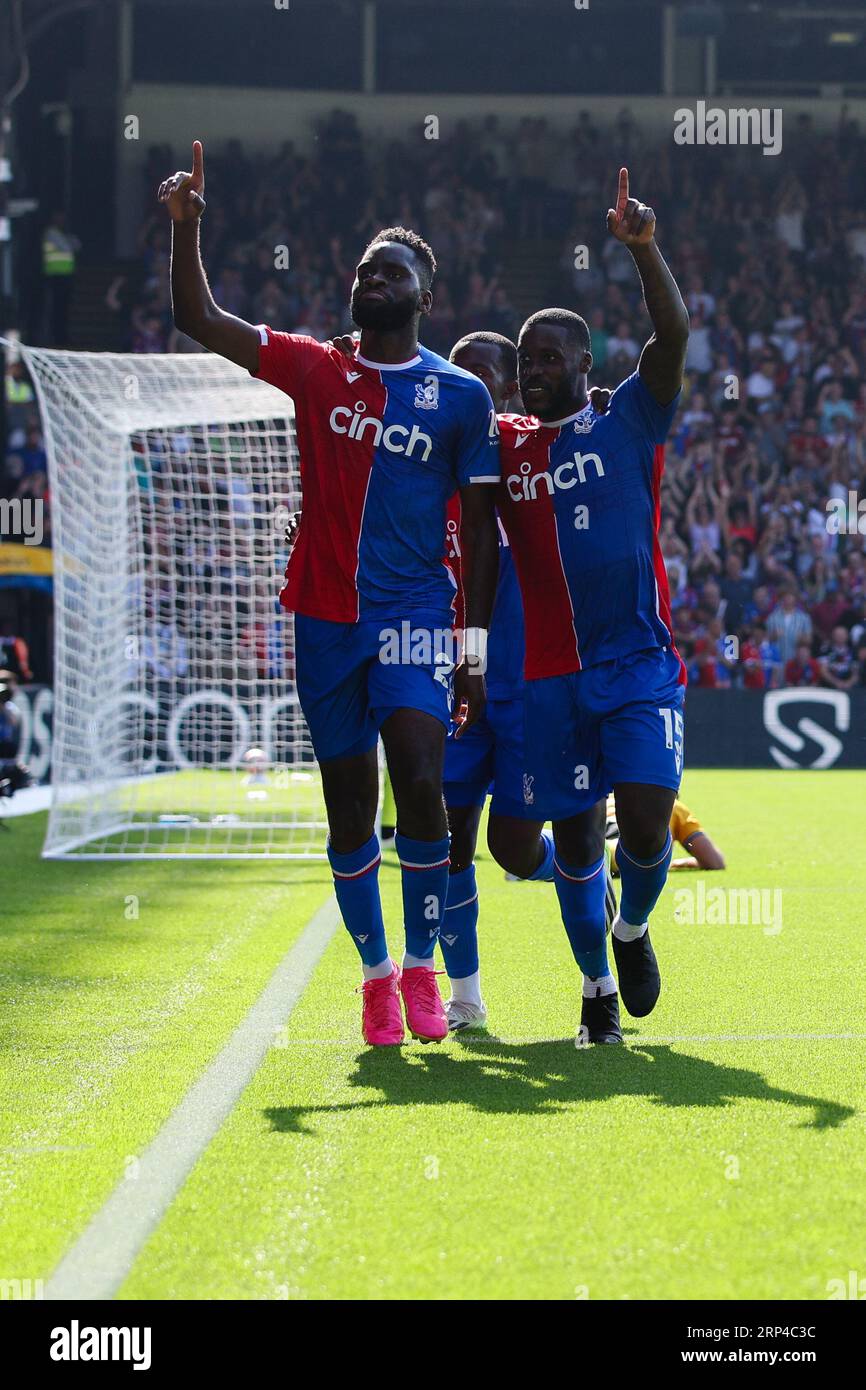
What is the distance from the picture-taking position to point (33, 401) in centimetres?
2633

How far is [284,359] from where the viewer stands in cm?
514

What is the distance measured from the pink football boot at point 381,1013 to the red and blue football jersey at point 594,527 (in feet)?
3.20

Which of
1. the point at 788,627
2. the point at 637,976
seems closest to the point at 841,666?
the point at 788,627

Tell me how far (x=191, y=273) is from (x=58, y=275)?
23.5 metres

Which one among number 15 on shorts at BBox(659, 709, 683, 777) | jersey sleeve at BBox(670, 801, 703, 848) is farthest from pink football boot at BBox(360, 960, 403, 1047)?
jersey sleeve at BBox(670, 801, 703, 848)

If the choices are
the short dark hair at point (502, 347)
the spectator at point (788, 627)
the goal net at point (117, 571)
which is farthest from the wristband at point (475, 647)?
the spectator at point (788, 627)

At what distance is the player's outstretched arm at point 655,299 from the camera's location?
15.6ft

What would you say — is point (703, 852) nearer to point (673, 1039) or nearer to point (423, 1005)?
point (673, 1039)

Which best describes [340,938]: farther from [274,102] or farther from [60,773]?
[274,102]

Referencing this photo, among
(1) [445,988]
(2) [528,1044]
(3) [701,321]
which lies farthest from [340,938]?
(3) [701,321]

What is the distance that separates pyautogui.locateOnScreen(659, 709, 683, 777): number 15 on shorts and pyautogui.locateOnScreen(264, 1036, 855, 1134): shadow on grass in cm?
80

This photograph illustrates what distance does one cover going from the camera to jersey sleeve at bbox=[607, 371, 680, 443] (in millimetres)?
5160

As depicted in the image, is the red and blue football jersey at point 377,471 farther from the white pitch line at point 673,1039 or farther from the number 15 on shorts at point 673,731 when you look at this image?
the white pitch line at point 673,1039
